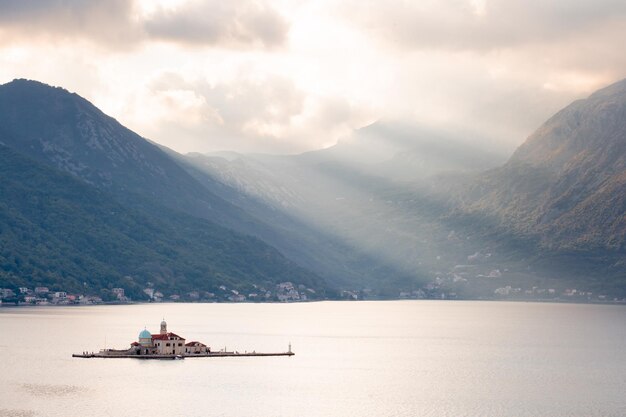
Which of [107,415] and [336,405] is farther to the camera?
[336,405]

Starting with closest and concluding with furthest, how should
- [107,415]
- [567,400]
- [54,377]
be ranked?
[107,415]
[567,400]
[54,377]

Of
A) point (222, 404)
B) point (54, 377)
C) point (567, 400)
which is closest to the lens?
point (222, 404)

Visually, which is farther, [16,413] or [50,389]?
[50,389]

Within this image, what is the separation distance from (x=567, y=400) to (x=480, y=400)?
1425cm

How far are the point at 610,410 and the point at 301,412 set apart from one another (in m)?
46.7

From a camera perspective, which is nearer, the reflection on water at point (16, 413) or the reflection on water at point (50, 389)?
the reflection on water at point (16, 413)

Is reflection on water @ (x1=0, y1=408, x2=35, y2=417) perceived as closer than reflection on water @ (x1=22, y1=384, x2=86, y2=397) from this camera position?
Yes

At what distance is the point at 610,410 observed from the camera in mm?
166625

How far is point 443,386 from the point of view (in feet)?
632

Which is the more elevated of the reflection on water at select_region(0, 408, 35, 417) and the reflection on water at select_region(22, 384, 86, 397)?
the reflection on water at select_region(22, 384, 86, 397)

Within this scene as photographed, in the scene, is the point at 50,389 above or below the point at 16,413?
above

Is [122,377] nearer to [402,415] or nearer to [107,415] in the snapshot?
[107,415]

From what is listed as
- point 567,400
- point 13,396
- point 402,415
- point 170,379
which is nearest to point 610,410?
point 567,400

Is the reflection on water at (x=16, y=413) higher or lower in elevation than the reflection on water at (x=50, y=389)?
lower
